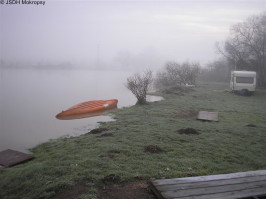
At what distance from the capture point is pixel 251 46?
25391 mm

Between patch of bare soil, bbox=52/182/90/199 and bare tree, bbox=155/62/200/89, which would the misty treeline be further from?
patch of bare soil, bbox=52/182/90/199

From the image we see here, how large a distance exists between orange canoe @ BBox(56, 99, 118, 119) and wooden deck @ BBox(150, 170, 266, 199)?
8425 mm

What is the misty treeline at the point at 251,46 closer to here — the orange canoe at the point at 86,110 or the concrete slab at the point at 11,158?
the orange canoe at the point at 86,110

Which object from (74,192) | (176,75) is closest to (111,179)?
(74,192)

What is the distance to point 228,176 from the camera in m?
3.33

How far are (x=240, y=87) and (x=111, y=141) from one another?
17235mm

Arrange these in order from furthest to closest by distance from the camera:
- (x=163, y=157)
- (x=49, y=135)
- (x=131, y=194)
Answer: (x=49, y=135), (x=163, y=157), (x=131, y=194)

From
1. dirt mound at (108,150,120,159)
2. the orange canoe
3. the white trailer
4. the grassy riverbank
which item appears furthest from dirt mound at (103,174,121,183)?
the white trailer

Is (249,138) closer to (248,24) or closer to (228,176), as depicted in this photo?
(228,176)

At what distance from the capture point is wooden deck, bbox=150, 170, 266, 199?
111 inches

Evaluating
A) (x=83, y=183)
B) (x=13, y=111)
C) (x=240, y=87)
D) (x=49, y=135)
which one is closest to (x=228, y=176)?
(x=83, y=183)

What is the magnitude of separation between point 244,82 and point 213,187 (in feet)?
62.8

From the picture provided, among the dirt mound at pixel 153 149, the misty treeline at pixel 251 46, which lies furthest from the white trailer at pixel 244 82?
the dirt mound at pixel 153 149

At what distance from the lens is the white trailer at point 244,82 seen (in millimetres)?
19666
